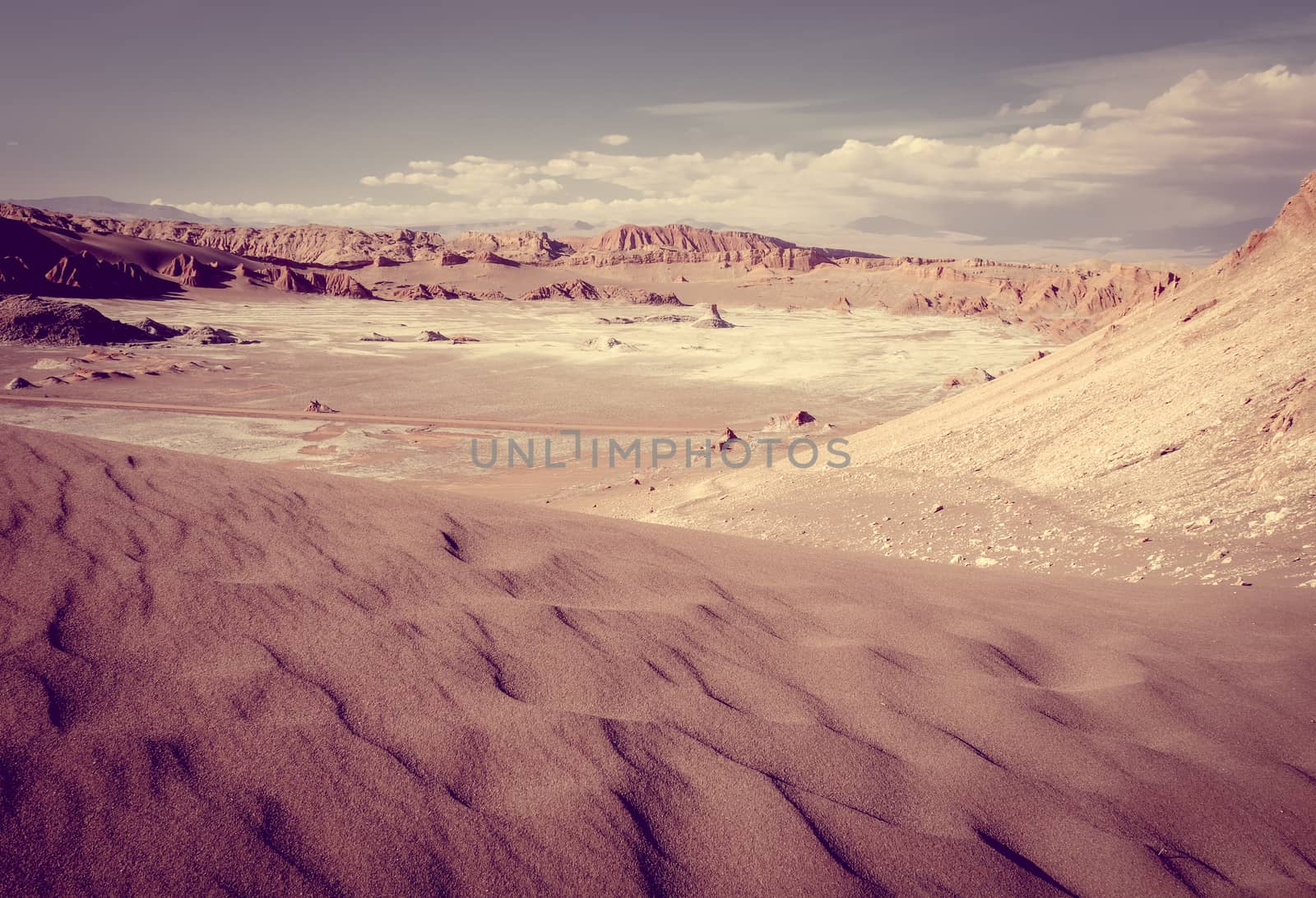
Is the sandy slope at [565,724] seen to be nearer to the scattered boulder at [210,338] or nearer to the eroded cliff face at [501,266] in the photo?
the eroded cliff face at [501,266]

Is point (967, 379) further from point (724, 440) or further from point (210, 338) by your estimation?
point (210, 338)

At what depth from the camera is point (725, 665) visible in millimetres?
3117

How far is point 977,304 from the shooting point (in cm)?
6109

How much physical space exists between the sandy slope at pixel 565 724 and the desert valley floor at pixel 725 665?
13 millimetres

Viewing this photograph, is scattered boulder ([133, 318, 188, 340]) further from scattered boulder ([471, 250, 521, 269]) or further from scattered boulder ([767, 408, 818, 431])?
scattered boulder ([471, 250, 521, 269])

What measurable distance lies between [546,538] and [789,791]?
8.77 ft

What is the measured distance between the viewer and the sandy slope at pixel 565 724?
6.19ft

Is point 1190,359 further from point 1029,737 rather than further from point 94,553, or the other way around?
point 94,553

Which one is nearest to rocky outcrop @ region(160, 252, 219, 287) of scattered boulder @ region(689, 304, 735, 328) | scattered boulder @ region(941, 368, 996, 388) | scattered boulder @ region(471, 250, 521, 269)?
scattered boulder @ region(471, 250, 521, 269)

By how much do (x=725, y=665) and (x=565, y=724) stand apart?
904 millimetres

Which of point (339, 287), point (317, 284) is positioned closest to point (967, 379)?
point (339, 287)

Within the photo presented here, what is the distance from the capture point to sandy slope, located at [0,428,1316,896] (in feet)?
6.19

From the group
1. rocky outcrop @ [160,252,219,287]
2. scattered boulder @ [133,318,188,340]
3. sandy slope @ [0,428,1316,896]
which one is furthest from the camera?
rocky outcrop @ [160,252,219,287]

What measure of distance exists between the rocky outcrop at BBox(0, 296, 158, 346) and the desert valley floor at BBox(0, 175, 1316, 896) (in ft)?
118
